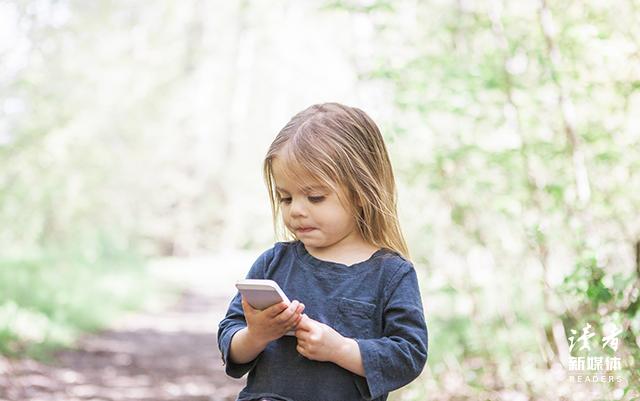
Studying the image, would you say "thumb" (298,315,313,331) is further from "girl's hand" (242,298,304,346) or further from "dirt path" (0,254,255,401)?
"dirt path" (0,254,255,401)

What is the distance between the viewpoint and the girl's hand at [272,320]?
6.93 feet

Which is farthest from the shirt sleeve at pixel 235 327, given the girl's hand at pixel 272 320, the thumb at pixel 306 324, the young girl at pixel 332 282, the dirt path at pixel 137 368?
the dirt path at pixel 137 368

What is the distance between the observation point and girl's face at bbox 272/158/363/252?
235 cm

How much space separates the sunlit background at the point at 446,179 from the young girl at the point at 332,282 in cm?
131

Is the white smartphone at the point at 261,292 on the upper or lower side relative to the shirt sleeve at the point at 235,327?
upper

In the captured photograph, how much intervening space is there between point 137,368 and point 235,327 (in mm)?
5938

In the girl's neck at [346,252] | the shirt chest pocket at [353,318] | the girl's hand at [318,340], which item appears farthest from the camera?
the girl's neck at [346,252]

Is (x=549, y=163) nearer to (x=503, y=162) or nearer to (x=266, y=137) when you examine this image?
(x=503, y=162)

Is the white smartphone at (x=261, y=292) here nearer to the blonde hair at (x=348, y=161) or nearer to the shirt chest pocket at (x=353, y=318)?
the shirt chest pocket at (x=353, y=318)

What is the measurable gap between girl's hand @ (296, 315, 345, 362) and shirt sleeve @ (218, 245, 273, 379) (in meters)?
0.25

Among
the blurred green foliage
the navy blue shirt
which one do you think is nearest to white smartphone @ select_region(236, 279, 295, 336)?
the navy blue shirt

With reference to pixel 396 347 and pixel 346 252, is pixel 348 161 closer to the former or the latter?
pixel 346 252

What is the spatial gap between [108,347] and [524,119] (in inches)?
226

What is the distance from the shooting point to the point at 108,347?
908 centimetres
